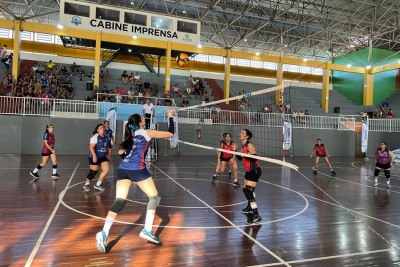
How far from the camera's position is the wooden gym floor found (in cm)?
445

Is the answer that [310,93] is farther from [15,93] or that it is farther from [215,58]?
[15,93]

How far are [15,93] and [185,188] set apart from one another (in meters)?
15.3

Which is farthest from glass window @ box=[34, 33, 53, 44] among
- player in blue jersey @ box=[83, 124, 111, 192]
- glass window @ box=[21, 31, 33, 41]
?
player in blue jersey @ box=[83, 124, 111, 192]

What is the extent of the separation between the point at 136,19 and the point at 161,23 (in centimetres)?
153

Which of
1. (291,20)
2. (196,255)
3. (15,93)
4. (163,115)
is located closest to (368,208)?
(196,255)

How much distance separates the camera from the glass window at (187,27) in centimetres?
2045

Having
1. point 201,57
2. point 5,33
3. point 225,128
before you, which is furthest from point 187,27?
point 5,33

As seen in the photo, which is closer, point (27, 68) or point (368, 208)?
point (368, 208)

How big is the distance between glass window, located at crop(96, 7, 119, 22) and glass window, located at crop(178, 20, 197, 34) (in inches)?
152

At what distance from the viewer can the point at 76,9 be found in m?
18.8

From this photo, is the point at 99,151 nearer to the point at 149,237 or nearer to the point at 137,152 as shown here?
the point at 137,152

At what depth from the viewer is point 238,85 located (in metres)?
34.4

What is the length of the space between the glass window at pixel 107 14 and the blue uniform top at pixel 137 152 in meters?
Answer: 16.5

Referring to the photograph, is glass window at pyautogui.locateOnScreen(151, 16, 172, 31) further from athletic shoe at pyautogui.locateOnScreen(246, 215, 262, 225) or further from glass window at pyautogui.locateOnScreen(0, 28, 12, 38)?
glass window at pyautogui.locateOnScreen(0, 28, 12, 38)
